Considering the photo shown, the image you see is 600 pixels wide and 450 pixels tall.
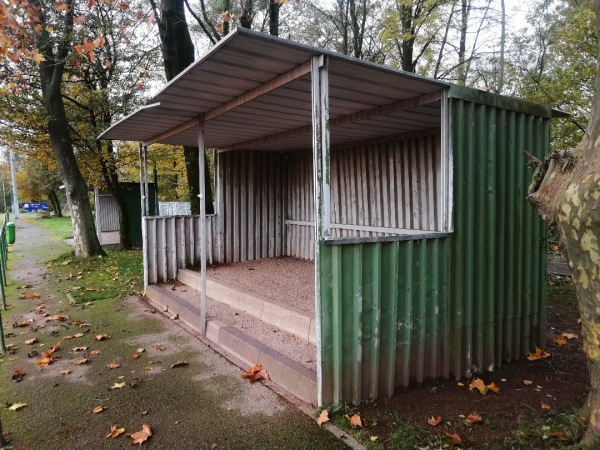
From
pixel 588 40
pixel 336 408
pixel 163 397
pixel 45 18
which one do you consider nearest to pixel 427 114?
pixel 336 408

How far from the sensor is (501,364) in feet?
14.5

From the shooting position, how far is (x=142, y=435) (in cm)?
306

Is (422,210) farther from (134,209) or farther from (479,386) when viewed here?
(134,209)

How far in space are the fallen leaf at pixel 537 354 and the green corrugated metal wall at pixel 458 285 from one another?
0.07 m

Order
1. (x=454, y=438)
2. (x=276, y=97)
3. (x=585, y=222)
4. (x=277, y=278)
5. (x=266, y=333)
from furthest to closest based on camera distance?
(x=277, y=278) → (x=266, y=333) → (x=276, y=97) → (x=454, y=438) → (x=585, y=222)

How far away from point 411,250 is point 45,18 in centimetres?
1102

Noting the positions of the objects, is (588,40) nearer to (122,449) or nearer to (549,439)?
(549,439)

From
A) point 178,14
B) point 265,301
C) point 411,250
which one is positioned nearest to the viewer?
point 411,250

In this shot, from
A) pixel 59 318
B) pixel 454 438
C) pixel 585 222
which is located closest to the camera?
pixel 585 222

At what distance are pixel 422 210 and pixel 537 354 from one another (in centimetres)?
273

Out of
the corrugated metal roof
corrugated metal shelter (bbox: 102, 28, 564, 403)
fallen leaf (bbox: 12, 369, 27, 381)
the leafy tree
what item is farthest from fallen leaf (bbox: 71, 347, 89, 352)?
the leafy tree

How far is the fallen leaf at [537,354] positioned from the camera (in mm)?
4559

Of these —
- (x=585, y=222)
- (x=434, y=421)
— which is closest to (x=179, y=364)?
(x=434, y=421)

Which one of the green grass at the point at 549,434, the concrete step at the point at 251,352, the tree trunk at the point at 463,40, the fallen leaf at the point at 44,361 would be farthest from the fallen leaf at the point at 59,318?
the tree trunk at the point at 463,40
